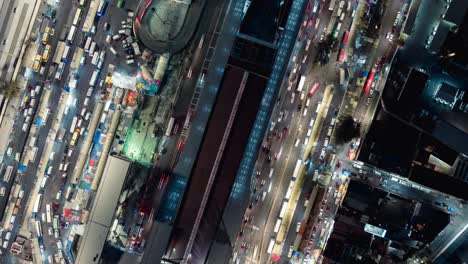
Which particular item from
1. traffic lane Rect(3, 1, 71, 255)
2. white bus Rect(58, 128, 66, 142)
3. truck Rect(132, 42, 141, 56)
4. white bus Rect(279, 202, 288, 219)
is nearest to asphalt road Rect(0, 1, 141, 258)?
traffic lane Rect(3, 1, 71, 255)

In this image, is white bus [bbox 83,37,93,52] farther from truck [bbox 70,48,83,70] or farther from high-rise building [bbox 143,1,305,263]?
high-rise building [bbox 143,1,305,263]

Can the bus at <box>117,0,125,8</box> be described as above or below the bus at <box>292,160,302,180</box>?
above

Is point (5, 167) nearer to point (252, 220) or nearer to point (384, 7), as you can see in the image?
point (252, 220)

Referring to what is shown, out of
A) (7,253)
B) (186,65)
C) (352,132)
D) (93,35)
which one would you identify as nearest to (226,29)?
(186,65)

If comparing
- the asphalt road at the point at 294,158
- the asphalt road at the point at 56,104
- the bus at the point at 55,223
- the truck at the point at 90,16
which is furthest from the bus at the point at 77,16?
the asphalt road at the point at 294,158

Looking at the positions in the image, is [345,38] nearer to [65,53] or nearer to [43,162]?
[65,53]

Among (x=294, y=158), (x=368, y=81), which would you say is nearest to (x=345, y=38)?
(x=368, y=81)

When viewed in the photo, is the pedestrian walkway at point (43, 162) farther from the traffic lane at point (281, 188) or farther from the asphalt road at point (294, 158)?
the traffic lane at point (281, 188)
